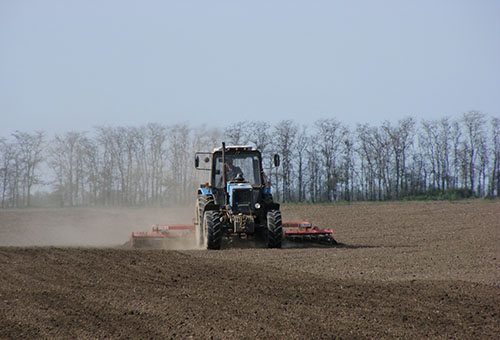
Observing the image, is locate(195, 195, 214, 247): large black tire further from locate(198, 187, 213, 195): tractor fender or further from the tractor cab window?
the tractor cab window

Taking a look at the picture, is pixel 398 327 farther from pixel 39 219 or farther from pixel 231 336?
pixel 39 219

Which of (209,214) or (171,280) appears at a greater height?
(209,214)

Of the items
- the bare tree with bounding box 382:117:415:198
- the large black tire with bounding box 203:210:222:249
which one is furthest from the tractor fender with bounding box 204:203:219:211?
the bare tree with bounding box 382:117:415:198

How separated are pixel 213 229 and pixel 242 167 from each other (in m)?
2.34

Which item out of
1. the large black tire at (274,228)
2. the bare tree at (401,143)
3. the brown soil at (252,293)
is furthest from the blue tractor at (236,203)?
the bare tree at (401,143)

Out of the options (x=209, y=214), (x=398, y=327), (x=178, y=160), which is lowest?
(x=398, y=327)

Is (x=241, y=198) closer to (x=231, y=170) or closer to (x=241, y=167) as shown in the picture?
(x=231, y=170)

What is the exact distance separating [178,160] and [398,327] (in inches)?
1314

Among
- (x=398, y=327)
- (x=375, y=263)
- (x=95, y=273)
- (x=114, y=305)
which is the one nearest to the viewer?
(x=398, y=327)

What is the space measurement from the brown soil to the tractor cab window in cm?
240

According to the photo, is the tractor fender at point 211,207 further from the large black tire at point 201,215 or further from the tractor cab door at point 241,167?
the tractor cab door at point 241,167

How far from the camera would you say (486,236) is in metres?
20.2

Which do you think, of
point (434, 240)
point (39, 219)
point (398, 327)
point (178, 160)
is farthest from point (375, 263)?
point (178, 160)

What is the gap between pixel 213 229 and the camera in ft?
49.2
